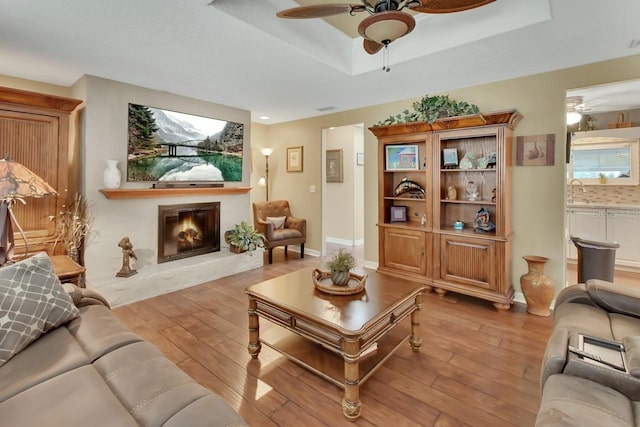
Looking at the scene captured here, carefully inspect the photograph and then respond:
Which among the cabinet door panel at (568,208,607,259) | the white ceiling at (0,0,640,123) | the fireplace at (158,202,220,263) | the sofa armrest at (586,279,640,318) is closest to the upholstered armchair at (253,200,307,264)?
the fireplace at (158,202,220,263)

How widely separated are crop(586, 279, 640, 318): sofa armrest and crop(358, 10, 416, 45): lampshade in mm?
1894

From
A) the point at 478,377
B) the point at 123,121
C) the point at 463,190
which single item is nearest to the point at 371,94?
the point at 463,190

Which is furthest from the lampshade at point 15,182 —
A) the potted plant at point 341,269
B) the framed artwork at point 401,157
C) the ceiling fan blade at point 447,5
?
the framed artwork at point 401,157

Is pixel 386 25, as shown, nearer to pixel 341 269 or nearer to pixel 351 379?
pixel 341 269

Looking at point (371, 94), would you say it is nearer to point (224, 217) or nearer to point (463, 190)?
point (463, 190)

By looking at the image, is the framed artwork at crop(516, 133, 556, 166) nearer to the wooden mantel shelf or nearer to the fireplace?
the wooden mantel shelf

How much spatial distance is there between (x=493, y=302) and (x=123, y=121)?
444cm

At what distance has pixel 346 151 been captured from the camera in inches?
254

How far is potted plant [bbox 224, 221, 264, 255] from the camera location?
4465 millimetres

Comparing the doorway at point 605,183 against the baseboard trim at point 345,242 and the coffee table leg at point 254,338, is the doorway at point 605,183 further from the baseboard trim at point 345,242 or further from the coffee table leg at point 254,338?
the coffee table leg at point 254,338

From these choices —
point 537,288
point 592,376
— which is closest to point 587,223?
point 537,288

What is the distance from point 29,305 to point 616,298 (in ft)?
10.2

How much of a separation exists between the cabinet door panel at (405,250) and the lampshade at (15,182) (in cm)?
345

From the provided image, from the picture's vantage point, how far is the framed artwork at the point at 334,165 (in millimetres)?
6566
